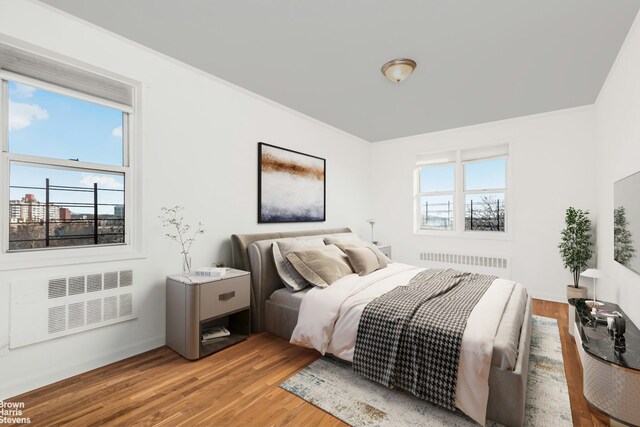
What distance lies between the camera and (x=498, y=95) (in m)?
3.46

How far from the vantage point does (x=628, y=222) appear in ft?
7.40

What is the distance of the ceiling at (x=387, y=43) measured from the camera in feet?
6.62

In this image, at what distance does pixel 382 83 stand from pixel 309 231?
6.72ft

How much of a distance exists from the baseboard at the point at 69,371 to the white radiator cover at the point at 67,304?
0.25 m

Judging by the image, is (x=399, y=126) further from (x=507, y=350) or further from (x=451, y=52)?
(x=507, y=350)

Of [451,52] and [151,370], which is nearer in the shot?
[151,370]

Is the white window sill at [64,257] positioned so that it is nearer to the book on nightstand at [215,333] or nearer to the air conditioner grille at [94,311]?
the air conditioner grille at [94,311]

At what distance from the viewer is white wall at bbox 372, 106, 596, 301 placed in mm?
3881

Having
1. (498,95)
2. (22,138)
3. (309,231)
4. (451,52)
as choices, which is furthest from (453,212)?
(22,138)

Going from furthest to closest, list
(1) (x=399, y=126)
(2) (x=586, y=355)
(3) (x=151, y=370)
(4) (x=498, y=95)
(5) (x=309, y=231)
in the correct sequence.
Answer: (1) (x=399, y=126)
(5) (x=309, y=231)
(4) (x=498, y=95)
(3) (x=151, y=370)
(2) (x=586, y=355)

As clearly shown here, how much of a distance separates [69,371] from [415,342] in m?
2.50

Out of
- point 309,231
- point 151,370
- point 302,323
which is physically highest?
point 309,231

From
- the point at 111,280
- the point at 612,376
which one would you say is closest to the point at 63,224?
the point at 111,280

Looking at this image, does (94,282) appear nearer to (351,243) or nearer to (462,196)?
(351,243)
